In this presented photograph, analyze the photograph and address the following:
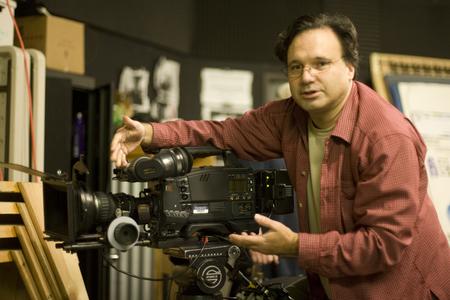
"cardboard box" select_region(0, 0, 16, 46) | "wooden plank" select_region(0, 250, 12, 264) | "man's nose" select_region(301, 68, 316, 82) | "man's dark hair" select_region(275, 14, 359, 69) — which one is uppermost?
"cardboard box" select_region(0, 0, 16, 46)

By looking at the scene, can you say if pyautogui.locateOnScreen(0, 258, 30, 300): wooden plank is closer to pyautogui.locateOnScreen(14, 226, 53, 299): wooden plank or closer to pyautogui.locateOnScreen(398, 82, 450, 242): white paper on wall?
pyautogui.locateOnScreen(14, 226, 53, 299): wooden plank

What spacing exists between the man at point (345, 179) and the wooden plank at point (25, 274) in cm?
47

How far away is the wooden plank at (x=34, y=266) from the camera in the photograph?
177 centimetres

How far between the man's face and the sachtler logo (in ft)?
1.73

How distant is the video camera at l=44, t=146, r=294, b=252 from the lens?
142 centimetres

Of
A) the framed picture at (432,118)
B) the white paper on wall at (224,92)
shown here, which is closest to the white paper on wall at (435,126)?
the framed picture at (432,118)

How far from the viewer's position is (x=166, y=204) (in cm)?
153

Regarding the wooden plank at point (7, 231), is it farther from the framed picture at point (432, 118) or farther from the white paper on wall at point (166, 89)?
the framed picture at point (432, 118)

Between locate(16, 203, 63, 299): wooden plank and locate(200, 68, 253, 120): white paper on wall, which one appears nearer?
locate(16, 203, 63, 299): wooden plank

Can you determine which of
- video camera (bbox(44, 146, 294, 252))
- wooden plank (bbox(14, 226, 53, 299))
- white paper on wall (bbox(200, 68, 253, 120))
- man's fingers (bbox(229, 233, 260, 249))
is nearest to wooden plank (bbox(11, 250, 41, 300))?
wooden plank (bbox(14, 226, 53, 299))

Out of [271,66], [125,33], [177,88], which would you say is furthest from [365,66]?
[125,33]

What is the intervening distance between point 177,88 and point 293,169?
2.31 m

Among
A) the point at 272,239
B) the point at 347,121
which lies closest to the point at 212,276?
the point at 272,239

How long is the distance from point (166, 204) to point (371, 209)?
1.78 feet
